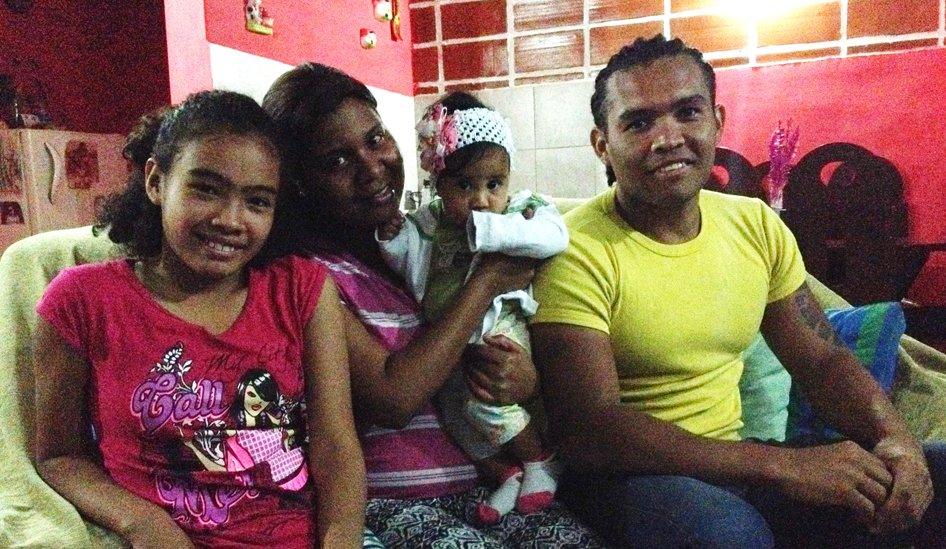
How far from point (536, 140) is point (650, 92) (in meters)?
2.53

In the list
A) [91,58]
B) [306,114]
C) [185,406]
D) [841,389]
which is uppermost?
[91,58]

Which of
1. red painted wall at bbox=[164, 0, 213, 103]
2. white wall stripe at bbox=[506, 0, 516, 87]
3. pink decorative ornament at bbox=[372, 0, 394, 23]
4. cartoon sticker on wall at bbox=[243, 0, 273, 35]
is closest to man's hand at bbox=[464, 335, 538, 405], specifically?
red painted wall at bbox=[164, 0, 213, 103]

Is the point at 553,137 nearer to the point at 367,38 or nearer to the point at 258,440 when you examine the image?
the point at 367,38

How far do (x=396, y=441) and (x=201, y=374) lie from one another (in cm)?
38

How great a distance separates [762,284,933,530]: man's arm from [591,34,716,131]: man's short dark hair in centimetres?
47

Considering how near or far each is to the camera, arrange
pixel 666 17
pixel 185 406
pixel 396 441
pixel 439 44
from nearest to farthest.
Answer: pixel 185 406 < pixel 396 441 < pixel 666 17 < pixel 439 44

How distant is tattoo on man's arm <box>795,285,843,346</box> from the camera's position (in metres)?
1.49

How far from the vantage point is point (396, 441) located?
52.8 inches

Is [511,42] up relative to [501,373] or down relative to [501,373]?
up

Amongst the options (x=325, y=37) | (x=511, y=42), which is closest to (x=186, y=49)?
(x=325, y=37)

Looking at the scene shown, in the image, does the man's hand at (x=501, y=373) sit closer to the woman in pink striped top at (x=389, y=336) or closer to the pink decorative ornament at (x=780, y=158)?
the woman in pink striped top at (x=389, y=336)

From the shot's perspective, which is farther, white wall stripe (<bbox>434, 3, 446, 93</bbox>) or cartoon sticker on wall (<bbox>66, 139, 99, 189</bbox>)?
white wall stripe (<bbox>434, 3, 446, 93</bbox>)

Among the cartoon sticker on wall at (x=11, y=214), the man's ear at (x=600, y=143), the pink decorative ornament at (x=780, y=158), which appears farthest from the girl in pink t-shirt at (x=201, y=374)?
the pink decorative ornament at (x=780, y=158)

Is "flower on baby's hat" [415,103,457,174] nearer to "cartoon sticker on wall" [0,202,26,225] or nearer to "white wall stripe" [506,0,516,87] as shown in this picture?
"cartoon sticker on wall" [0,202,26,225]
